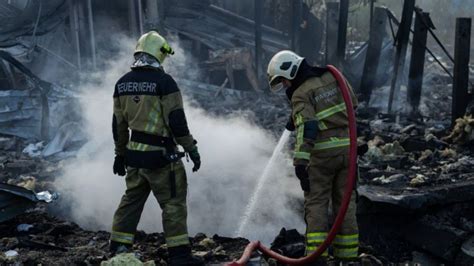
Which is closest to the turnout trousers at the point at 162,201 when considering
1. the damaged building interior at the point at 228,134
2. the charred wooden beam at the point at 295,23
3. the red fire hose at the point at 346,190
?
the damaged building interior at the point at 228,134

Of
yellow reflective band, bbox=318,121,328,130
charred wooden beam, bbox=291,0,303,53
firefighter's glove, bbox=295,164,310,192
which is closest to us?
firefighter's glove, bbox=295,164,310,192

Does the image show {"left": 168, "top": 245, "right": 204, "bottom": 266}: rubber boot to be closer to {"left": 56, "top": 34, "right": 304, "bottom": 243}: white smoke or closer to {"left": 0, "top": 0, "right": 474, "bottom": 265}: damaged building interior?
{"left": 0, "top": 0, "right": 474, "bottom": 265}: damaged building interior

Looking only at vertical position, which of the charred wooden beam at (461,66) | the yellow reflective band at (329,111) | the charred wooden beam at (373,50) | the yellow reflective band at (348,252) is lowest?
the yellow reflective band at (348,252)

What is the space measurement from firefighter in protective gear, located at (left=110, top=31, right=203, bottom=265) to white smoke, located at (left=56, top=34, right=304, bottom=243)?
5.69ft

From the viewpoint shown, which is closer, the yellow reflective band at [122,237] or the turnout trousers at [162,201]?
the turnout trousers at [162,201]

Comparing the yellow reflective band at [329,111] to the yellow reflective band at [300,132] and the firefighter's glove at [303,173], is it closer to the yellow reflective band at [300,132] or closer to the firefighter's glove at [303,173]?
the yellow reflective band at [300,132]

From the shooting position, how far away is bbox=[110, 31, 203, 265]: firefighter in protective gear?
4.92 meters

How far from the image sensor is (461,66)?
10219 millimetres

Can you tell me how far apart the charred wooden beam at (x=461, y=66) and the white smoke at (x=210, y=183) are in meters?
3.08

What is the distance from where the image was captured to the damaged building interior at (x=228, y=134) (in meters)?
5.88

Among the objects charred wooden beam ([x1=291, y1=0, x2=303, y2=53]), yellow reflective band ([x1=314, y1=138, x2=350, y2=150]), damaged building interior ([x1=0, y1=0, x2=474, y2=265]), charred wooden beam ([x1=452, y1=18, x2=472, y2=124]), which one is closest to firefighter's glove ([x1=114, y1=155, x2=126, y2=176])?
damaged building interior ([x1=0, y1=0, x2=474, y2=265])

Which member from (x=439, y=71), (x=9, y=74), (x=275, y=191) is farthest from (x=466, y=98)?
(x=439, y=71)

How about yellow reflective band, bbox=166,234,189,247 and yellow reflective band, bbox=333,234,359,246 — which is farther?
yellow reflective band, bbox=333,234,359,246

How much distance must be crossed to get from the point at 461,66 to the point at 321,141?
19.8 ft
